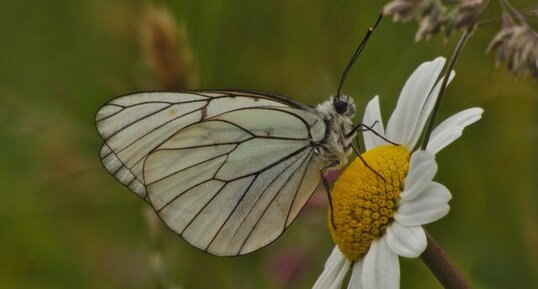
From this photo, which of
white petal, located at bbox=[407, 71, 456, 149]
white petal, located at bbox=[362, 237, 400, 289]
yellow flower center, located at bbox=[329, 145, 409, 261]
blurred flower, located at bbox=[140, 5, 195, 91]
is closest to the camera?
white petal, located at bbox=[362, 237, 400, 289]

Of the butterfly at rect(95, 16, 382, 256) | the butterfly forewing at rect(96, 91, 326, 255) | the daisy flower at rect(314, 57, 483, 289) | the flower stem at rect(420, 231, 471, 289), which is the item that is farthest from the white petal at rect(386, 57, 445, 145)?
the flower stem at rect(420, 231, 471, 289)

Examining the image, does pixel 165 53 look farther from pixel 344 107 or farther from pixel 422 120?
pixel 422 120

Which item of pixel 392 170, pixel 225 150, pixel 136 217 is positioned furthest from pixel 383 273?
pixel 136 217

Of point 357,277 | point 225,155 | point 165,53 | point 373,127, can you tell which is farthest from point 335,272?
point 165,53

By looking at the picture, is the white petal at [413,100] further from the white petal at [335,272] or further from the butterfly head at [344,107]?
the white petal at [335,272]

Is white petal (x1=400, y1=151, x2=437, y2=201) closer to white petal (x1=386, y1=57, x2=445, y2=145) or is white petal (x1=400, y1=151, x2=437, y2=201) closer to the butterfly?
white petal (x1=386, y1=57, x2=445, y2=145)

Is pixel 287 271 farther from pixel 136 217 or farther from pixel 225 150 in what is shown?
pixel 136 217
